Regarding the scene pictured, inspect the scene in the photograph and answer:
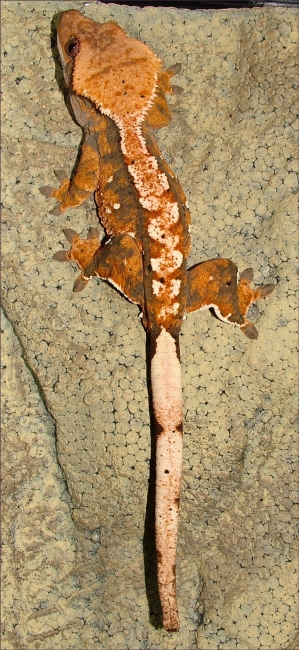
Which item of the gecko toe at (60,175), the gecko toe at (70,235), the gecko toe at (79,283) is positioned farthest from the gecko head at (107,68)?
the gecko toe at (79,283)

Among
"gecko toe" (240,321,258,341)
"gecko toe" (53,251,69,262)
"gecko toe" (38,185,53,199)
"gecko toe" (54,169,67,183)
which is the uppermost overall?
"gecko toe" (54,169,67,183)

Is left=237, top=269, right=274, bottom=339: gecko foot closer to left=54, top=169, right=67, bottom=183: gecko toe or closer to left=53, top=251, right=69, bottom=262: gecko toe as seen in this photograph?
left=53, top=251, right=69, bottom=262: gecko toe

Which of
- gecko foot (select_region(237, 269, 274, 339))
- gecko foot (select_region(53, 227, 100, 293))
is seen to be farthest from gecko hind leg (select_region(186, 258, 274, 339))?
gecko foot (select_region(53, 227, 100, 293))

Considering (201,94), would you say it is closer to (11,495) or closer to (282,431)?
(282,431)

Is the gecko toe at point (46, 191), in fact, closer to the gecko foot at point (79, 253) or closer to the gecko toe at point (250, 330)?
the gecko foot at point (79, 253)

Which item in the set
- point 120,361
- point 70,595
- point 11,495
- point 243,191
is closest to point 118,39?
point 243,191

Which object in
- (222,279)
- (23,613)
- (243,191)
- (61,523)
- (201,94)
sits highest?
(201,94)
